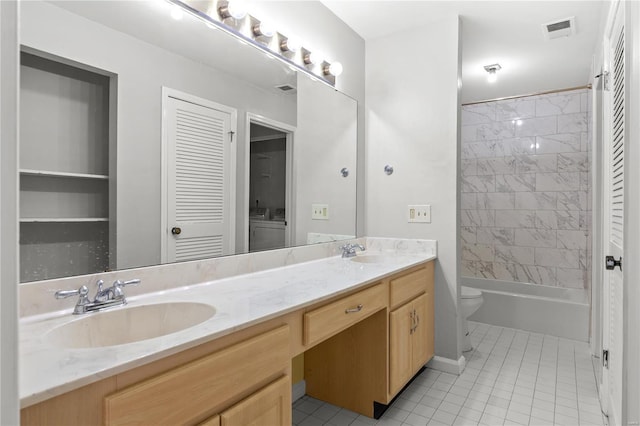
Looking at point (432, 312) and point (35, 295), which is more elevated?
point (35, 295)

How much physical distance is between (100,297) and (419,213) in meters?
1.99

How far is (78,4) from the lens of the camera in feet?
3.80

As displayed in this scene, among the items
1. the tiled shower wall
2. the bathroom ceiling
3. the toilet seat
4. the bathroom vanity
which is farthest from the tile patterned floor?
the bathroom ceiling

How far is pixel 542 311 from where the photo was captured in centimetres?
323

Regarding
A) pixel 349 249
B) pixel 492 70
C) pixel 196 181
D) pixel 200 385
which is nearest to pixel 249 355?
pixel 200 385

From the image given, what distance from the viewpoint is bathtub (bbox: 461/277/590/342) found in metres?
3.10

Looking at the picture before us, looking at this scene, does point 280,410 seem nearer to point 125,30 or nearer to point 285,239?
point 285,239

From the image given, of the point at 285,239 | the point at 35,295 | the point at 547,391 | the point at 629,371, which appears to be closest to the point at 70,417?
the point at 35,295

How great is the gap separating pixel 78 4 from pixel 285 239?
133 centimetres

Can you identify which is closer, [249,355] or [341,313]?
[249,355]

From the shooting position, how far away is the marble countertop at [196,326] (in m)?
0.70

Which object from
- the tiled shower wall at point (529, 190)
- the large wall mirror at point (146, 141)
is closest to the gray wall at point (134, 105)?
the large wall mirror at point (146, 141)

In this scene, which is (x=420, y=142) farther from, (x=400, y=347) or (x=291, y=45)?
(x=400, y=347)

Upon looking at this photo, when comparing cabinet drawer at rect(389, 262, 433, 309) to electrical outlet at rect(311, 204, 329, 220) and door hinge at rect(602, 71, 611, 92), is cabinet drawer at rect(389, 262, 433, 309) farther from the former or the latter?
door hinge at rect(602, 71, 611, 92)
